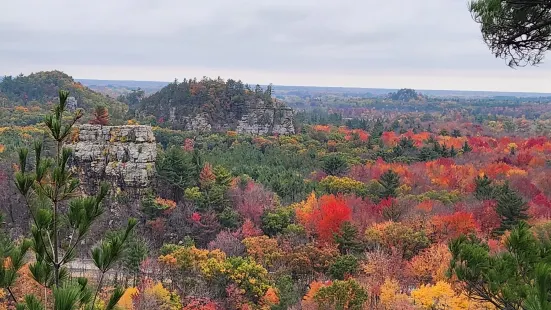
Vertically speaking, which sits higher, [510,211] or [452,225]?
[510,211]

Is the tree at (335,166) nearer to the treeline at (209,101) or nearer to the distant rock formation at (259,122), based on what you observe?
the distant rock formation at (259,122)

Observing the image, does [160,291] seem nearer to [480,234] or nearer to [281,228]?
[281,228]

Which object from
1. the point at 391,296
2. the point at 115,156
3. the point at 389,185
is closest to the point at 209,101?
the point at 115,156

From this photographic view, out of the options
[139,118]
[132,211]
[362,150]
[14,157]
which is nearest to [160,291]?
[132,211]

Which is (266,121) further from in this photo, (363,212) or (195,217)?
(363,212)

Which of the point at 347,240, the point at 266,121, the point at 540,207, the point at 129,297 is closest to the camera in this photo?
the point at 129,297

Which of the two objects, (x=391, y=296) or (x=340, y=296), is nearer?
(x=340, y=296)

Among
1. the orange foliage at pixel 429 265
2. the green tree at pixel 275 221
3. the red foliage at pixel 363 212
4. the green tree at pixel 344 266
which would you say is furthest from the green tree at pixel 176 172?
the orange foliage at pixel 429 265

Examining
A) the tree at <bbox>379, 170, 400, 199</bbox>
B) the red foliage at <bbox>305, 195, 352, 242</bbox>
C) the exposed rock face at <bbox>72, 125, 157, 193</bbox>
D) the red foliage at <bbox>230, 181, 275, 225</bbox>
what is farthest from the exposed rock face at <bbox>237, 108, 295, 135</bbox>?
the red foliage at <bbox>305, 195, 352, 242</bbox>
